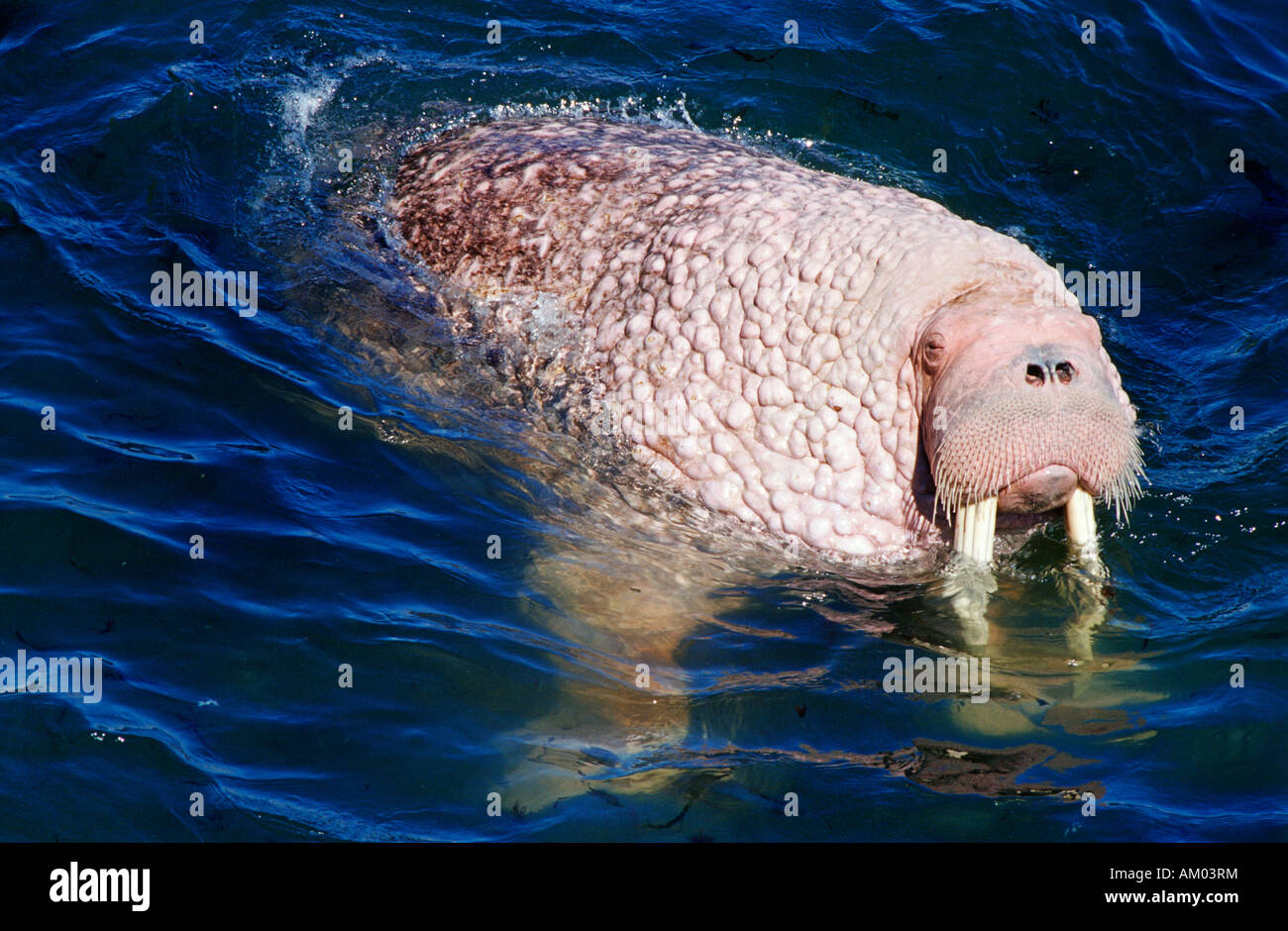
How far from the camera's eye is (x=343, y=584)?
6625mm

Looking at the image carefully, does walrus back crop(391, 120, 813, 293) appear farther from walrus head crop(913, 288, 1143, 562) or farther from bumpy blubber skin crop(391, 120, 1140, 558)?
walrus head crop(913, 288, 1143, 562)

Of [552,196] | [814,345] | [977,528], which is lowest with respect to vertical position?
[977,528]

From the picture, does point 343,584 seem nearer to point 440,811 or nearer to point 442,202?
point 440,811

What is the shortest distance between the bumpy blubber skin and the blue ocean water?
389 millimetres

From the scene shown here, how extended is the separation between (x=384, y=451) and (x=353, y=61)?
4604mm

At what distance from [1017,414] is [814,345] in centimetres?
107

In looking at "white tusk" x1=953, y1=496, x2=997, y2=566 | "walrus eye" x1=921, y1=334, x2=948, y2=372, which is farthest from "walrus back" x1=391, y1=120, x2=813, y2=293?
"white tusk" x1=953, y1=496, x2=997, y2=566

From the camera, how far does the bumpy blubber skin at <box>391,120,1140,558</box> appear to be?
19.5 feet

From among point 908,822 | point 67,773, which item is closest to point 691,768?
point 908,822

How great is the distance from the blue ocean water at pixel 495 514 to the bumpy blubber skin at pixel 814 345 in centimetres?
39

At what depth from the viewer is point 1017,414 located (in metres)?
5.80

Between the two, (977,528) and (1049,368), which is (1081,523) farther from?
(1049,368)

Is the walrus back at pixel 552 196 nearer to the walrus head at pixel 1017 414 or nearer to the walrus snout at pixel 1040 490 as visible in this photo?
the walrus head at pixel 1017 414

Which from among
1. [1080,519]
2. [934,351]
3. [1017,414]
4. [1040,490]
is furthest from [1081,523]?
[934,351]
